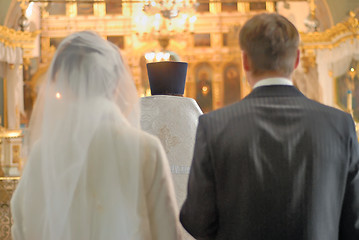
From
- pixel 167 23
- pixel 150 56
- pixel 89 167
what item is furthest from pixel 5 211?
pixel 167 23

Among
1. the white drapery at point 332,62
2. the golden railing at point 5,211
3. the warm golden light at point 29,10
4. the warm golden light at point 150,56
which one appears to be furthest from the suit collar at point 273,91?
the warm golden light at point 29,10

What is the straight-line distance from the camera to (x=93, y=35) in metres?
2.14

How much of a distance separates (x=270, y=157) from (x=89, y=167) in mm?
659

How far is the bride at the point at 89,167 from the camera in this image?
2.01 meters

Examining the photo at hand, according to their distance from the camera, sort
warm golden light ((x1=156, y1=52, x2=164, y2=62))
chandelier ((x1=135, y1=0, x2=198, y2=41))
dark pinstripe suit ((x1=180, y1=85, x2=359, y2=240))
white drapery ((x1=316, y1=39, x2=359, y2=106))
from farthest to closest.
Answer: chandelier ((x1=135, y1=0, x2=198, y2=41)) → warm golden light ((x1=156, y1=52, x2=164, y2=62)) → white drapery ((x1=316, y1=39, x2=359, y2=106)) → dark pinstripe suit ((x1=180, y1=85, x2=359, y2=240))

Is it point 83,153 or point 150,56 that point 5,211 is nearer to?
point 83,153

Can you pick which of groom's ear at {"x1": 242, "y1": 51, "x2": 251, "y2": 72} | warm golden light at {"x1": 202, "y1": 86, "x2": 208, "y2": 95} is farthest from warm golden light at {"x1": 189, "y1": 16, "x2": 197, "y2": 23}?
groom's ear at {"x1": 242, "y1": 51, "x2": 251, "y2": 72}

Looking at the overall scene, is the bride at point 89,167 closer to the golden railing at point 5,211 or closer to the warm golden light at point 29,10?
the golden railing at point 5,211

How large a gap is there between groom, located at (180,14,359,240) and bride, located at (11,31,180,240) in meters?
0.26

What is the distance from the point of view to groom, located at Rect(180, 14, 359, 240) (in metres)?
1.78

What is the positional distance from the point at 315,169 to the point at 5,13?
12530 mm

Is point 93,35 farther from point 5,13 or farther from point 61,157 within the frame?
point 5,13

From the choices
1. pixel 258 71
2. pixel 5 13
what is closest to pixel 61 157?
pixel 258 71

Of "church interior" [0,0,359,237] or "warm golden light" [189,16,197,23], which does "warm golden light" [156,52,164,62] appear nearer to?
"church interior" [0,0,359,237]
